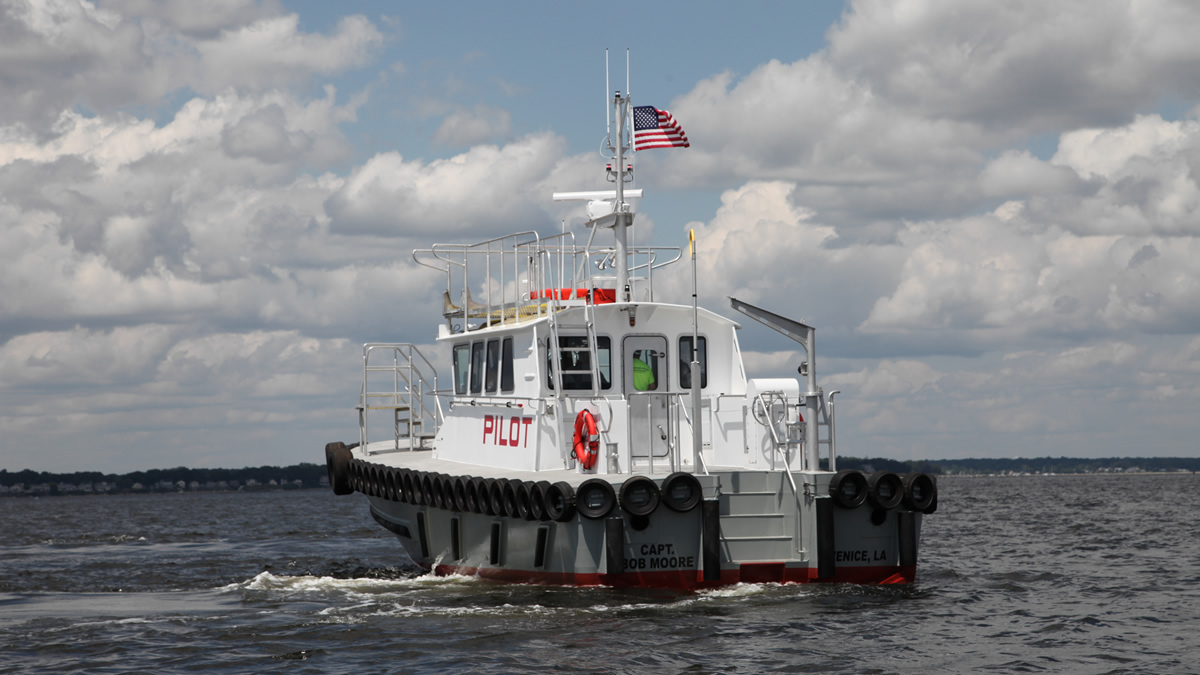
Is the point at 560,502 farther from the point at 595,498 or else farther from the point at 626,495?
the point at 626,495

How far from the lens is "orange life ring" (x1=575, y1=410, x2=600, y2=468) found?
44.2 feet

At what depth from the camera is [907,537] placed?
13.0 m

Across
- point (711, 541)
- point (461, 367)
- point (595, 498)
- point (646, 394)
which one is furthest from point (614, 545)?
point (461, 367)

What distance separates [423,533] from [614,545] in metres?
4.72

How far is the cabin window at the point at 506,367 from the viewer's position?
15.5m

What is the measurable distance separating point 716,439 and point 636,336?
1679mm

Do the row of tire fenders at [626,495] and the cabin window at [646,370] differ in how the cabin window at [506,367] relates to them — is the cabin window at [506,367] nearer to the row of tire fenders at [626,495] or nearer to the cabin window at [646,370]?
the row of tire fenders at [626,495]

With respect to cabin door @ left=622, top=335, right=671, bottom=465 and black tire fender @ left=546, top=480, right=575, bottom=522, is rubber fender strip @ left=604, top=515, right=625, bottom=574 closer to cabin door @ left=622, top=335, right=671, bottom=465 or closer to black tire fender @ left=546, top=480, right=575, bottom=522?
black tire fender @ left=546, top=480, right=575, bottom=522

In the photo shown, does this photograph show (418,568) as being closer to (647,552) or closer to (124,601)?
(124,601)

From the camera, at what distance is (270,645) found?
11.4 m

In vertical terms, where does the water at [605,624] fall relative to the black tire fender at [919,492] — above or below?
below

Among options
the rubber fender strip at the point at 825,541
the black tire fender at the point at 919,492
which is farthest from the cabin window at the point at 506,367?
the black tire fender at the point at 919,492

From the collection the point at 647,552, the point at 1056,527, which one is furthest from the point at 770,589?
the point at 1056,527

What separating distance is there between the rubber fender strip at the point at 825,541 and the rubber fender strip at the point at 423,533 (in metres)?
5.86
